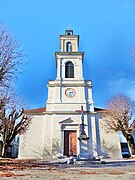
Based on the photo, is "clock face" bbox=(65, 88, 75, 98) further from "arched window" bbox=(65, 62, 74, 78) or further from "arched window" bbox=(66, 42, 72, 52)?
"arched window" bbox=(66, 42, 72, 52)

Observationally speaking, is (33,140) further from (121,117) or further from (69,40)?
(69,40)

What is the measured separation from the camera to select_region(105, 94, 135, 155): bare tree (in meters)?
20.0

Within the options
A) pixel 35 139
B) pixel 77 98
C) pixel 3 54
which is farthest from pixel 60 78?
pixel 3 54

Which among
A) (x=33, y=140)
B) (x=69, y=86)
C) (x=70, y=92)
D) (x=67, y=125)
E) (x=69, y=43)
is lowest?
(x=33, y=140)

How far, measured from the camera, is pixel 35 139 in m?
21.7

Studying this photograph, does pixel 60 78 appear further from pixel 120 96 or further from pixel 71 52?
pixel 120 96

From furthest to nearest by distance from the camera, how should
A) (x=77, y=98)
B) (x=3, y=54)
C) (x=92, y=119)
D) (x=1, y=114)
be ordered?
(x=77, y=98) → (x=92, y=119) → (x=1, y=114) → (x=3, y=54)

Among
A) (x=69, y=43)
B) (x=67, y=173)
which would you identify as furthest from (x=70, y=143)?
(x=69, y=43)

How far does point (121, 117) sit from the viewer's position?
20953 mm

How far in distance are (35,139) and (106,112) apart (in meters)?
10.1

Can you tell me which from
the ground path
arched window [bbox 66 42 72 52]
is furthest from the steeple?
the ground path

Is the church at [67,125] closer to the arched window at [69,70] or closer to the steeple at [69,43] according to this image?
the arched window at [69,70]

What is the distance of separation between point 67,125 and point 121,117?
6.96m

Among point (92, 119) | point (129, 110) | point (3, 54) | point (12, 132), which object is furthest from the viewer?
point (92, 119)
